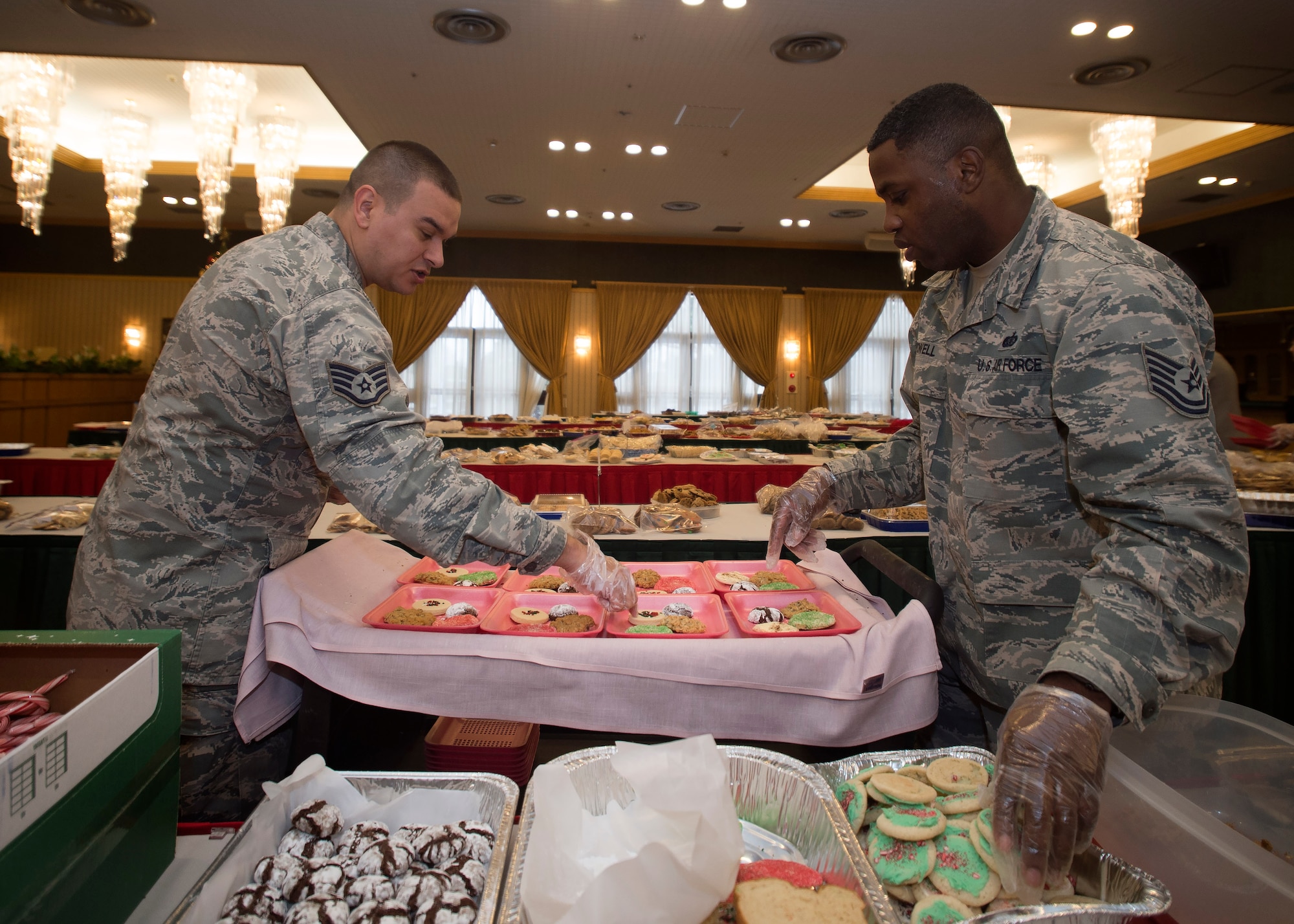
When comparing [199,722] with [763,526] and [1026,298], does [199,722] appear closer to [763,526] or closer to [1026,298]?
[1026,298]

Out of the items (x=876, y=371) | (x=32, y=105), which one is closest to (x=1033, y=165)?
(x=876, y=371)

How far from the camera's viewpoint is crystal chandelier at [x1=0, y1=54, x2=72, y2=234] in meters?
5.63

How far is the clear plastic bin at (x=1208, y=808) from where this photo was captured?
26.4 inches

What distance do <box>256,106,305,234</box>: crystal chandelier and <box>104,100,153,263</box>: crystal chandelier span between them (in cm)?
116

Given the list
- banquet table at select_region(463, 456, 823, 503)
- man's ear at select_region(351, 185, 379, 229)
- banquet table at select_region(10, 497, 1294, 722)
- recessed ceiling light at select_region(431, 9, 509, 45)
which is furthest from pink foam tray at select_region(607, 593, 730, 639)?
recessed ceiling light at select_region(431, 9, 509, 45)

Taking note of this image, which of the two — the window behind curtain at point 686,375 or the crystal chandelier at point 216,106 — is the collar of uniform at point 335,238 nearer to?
the crystal chandelier at point 216,106

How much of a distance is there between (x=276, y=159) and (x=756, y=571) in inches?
281

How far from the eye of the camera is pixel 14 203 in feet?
34.0

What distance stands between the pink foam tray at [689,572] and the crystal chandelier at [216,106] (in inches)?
235

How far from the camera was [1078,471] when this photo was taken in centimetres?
91

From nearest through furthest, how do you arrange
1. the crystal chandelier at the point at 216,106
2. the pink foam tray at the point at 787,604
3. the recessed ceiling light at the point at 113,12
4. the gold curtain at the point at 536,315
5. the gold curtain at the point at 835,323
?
the pink foam tray at the point at 787,604 < the recessed ceiling light at the point at 113,12 < the crystal chandelier at the point at 216,106 < the gold curtain at the point at 536,315 < the gold curtain at the point at 835,323

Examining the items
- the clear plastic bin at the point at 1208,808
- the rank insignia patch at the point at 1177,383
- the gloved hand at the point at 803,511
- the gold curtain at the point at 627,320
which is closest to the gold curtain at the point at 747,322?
the gold curtain at the point at 627,320

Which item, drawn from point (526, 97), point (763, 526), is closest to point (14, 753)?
point (763, 526)

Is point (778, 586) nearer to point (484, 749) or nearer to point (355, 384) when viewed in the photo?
point (484, 749)
